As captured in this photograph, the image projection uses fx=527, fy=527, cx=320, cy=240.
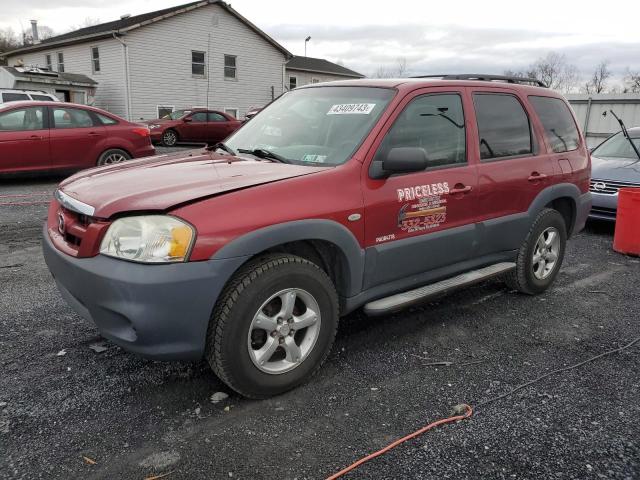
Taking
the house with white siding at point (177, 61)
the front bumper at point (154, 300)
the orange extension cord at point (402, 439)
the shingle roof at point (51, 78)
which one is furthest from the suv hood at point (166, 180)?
the house with white siding at point (177, 61)

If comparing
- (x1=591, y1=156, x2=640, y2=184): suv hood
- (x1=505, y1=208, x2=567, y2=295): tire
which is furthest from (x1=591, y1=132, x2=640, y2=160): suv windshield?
(x1=505, y1=208, x2=567, y2=295): tire

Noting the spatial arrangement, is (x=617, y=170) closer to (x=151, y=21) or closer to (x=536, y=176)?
(x=536, y=176)

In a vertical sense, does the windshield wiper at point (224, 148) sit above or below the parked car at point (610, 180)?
above

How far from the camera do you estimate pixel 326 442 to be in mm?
2602

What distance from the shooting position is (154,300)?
2479 millimetres

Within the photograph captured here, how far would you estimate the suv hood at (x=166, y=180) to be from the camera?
Result: 8.72ft

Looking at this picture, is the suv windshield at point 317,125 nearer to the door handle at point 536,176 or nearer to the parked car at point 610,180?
the door handle at point 536,176

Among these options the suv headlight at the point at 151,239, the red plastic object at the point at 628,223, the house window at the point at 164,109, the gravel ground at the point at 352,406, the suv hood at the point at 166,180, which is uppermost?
the house window at the point at 164,109

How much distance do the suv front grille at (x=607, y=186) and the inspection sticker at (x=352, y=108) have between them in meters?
5.43

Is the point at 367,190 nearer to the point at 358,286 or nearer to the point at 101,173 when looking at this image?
the point at 358,286

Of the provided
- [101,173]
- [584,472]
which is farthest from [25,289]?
[584,472]

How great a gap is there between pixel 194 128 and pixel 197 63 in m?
7.77

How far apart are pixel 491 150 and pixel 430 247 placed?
3.45ft

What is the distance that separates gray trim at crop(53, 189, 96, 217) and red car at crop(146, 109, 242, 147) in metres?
16.1
